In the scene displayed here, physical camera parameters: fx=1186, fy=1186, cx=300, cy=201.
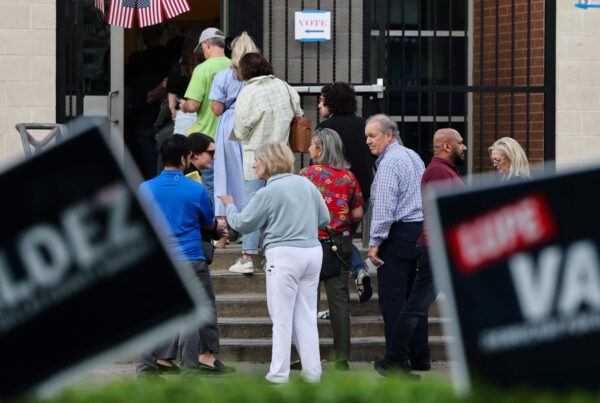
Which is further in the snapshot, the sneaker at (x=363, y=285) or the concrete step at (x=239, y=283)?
the concrete step at (x=239, y=283)

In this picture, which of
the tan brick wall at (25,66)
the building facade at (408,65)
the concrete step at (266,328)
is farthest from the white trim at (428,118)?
the tan brick wall at (25,66)

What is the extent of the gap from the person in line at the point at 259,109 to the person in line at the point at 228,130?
0.30m

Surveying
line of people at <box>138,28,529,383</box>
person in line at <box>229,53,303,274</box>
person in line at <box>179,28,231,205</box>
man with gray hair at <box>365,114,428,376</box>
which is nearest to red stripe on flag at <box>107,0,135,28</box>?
person in line at <box>179,28,231,205</box>

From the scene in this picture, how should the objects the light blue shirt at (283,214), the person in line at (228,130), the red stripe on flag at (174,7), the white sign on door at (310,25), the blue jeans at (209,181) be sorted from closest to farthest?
the light blue shirt at (283,214) < the person in line at (228,130) < the blue jeans at (209,181) < the red stripe on flag at (174,7) < the white sign on door at (310,25)

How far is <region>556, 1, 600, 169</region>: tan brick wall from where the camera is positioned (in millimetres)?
10984

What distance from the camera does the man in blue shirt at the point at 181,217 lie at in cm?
763

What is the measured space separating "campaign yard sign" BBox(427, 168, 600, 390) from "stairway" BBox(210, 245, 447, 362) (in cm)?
581

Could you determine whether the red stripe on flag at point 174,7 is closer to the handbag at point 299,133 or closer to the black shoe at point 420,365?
the handbag at point 299,133

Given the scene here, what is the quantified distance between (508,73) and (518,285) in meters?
8.58

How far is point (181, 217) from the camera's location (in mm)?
7652

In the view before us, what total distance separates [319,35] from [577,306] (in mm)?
7961

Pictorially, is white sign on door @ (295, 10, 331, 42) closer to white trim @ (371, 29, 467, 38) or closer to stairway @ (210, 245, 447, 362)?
white trim @ (371, 29, 467, 38)

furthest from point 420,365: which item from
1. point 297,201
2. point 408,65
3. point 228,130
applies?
point 408,65

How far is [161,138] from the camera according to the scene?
10.6m
